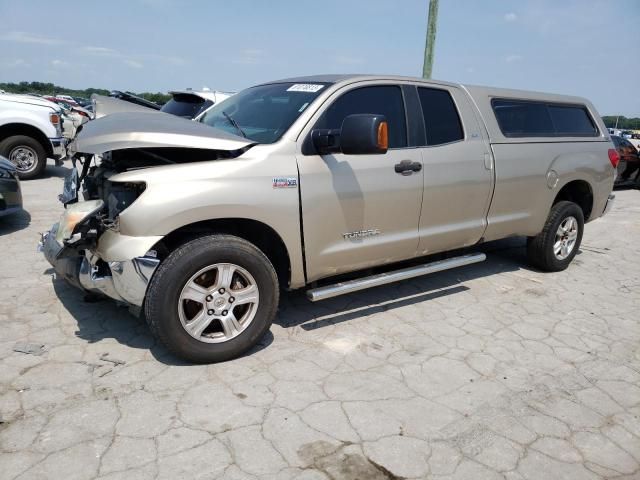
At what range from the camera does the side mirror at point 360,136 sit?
323 cm

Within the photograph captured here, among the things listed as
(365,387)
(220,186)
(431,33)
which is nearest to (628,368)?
(365,387)

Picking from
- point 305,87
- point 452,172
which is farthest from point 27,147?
point 452,172

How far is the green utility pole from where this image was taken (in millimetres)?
10317

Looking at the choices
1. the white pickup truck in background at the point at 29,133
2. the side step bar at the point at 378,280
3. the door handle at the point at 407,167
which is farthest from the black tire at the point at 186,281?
the white pickup truck in background at the point at 29,133

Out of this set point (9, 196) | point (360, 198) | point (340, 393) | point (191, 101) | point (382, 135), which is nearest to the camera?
point (340, 393)

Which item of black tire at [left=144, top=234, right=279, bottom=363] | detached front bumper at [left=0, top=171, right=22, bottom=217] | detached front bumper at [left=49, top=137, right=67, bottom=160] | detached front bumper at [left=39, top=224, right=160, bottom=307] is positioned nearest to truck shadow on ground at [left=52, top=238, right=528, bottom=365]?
black tire at [left=144, top=234, right=279, bottom=363]

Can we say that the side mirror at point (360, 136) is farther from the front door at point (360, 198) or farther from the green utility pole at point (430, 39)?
the green utility pole at point (430, 39)

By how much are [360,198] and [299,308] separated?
44.8 inches

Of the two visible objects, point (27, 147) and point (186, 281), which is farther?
point (27, 147)

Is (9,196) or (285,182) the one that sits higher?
(285,182)

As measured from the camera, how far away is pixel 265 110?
3914 millimetres

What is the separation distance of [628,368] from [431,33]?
28.1 ft

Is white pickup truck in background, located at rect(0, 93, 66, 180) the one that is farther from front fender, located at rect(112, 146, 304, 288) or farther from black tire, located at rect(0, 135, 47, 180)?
front fender, located at rect(112, 146, 304, 288)

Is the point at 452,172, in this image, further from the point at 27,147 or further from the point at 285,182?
the point at 27,147
